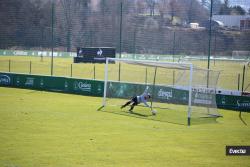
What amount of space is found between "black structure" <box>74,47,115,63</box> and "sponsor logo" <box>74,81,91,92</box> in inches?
342

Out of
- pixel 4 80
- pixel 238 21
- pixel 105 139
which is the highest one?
pixel 238 21

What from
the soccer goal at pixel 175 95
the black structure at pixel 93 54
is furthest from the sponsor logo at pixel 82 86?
the black structure at pixel 93 54

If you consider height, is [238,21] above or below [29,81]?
above

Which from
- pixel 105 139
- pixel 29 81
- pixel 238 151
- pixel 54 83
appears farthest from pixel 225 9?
pixel 238 151

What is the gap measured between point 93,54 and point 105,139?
1176 inches

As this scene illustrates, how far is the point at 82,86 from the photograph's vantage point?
35188mm

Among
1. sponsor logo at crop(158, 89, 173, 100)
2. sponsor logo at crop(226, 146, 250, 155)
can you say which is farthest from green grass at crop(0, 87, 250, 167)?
sponsor logo at crop(158, 89, 173, 100)

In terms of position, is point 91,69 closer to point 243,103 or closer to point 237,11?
point 237,11

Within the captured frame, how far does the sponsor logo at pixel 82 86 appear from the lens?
34.8 m

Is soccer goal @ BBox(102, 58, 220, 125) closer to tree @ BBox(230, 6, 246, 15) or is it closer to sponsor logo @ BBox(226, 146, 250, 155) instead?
tree @ BBox(230, 6, 246, 15)

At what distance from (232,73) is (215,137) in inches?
572

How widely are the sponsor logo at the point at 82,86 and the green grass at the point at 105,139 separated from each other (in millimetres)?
7628

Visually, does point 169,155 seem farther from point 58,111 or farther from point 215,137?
point 58,111

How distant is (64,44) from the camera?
45031 millimetres
